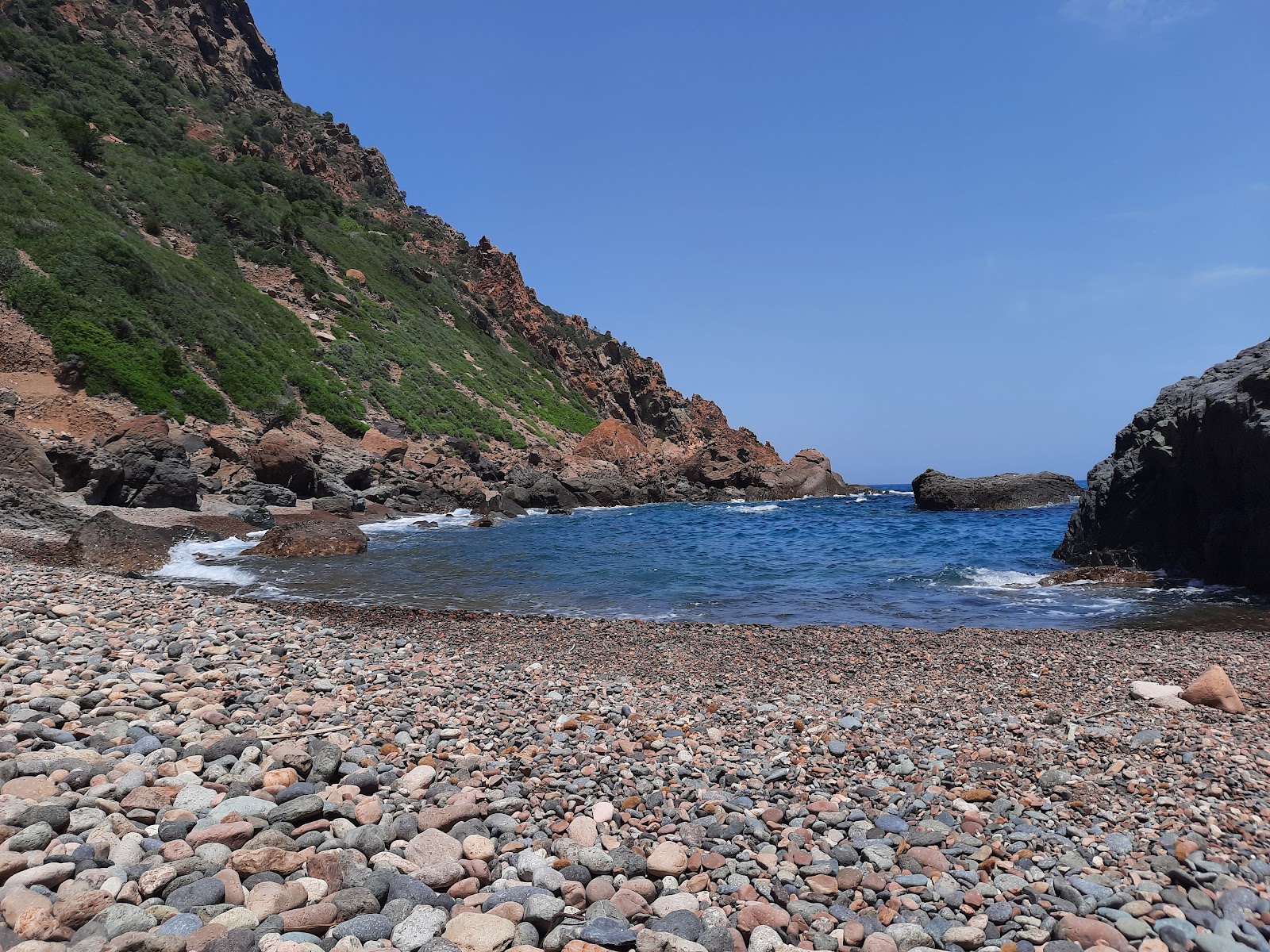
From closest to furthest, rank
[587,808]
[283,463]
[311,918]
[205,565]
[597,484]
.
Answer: [311,918] → [587,808] → [205,565] → [283,463] → [597,484]

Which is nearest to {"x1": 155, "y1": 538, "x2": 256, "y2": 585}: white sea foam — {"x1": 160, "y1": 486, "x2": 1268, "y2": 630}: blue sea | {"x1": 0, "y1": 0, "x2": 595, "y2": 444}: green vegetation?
{"x1": 160, "y1": 486, "x2": 1268, "y2": 630}: blue sea

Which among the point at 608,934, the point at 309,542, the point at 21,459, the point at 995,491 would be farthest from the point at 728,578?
the point at 995,491

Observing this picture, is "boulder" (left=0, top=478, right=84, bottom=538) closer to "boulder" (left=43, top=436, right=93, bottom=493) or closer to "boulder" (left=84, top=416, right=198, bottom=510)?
"boulder" (left=43, top=436, right=93, bottom=493)

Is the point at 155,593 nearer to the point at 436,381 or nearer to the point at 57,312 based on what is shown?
the point at 57,312

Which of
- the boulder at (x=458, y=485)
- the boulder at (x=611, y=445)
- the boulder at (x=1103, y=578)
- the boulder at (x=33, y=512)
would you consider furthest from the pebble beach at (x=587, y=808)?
the boulder at (x=611, y=445)

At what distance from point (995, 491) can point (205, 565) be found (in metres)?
45.8

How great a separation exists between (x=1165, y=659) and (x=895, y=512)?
36.0 meters

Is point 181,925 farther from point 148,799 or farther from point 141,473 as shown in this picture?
point 141,473

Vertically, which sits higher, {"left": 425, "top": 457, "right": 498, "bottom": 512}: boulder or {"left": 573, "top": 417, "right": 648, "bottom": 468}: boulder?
{"left": 573, "top": 417, "right": 648, "bottom": 468}: boulder

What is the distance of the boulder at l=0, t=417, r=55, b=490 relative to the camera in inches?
603

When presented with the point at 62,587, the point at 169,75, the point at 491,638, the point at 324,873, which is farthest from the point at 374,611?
the point at 169,75

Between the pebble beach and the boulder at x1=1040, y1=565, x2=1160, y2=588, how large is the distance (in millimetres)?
9280

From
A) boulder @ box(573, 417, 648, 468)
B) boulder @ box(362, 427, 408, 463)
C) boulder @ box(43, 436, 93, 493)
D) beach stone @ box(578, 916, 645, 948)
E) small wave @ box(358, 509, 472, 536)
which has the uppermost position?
boulder @ box(573, 417, 648, 468)

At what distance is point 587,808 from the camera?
Answer: 463 centimetres
